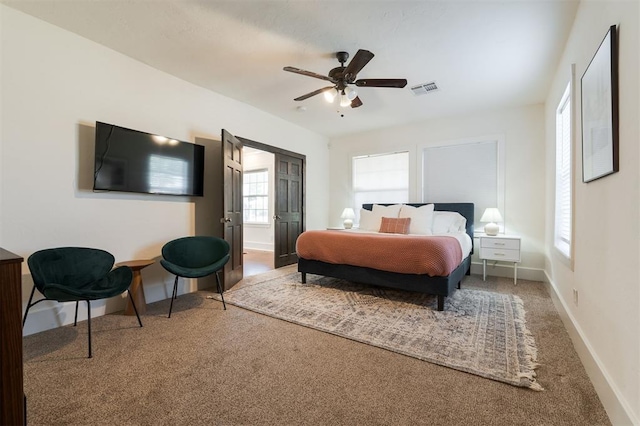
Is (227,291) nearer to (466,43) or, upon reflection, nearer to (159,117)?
(159,117)

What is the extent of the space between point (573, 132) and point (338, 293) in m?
2.75

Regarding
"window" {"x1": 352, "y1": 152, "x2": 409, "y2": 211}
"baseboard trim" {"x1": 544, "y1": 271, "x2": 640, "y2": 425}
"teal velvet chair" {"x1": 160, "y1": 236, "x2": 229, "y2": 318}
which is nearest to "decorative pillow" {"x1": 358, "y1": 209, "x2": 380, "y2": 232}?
"window" {"x1": 352, "y1": 152, "x2": 409, "y2": 211}

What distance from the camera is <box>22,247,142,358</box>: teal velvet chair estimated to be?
204cm

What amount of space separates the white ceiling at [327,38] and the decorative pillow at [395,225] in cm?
185

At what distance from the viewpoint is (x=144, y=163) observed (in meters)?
3.04

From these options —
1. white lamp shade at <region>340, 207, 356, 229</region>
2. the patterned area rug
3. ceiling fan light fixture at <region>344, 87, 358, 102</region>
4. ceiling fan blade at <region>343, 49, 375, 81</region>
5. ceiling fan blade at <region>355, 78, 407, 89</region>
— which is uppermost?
ceiling fan blade at <region>343, 49, 375, 81</region>

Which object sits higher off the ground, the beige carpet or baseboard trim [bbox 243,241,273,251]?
baseboard trim [bbox 243,241,273,251]

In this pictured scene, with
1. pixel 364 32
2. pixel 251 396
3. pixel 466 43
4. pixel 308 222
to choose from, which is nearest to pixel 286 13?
pixel 364 32

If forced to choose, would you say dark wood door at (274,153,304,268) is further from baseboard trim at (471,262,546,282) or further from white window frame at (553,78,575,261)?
white window frame at (553,78,575,261)

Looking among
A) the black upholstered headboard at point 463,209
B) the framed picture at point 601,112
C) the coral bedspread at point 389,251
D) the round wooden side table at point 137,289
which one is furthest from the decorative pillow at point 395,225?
the round wooden side table at point 137,289

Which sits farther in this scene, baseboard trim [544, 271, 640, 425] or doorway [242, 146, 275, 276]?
doorway [242, 146, 275, 276]

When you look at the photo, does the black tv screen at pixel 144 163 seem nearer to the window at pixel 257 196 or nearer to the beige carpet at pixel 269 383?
the beige carpet at pixel 269 383

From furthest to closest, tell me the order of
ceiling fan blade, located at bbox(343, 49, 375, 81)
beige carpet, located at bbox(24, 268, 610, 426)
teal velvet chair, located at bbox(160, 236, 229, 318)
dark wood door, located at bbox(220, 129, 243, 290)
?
1. dark wood door, located at bbox(220, 129, 243, 290)
2. teal velvet chair, located at bbox(160, 236, 229, 318)
3. ceiling fan blade, located at bbox(343, 49, 375, 81)
4. beige carpet, located at bbox(24, 268, 610, 426)

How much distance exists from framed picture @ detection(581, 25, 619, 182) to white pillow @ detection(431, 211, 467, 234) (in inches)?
91.6
